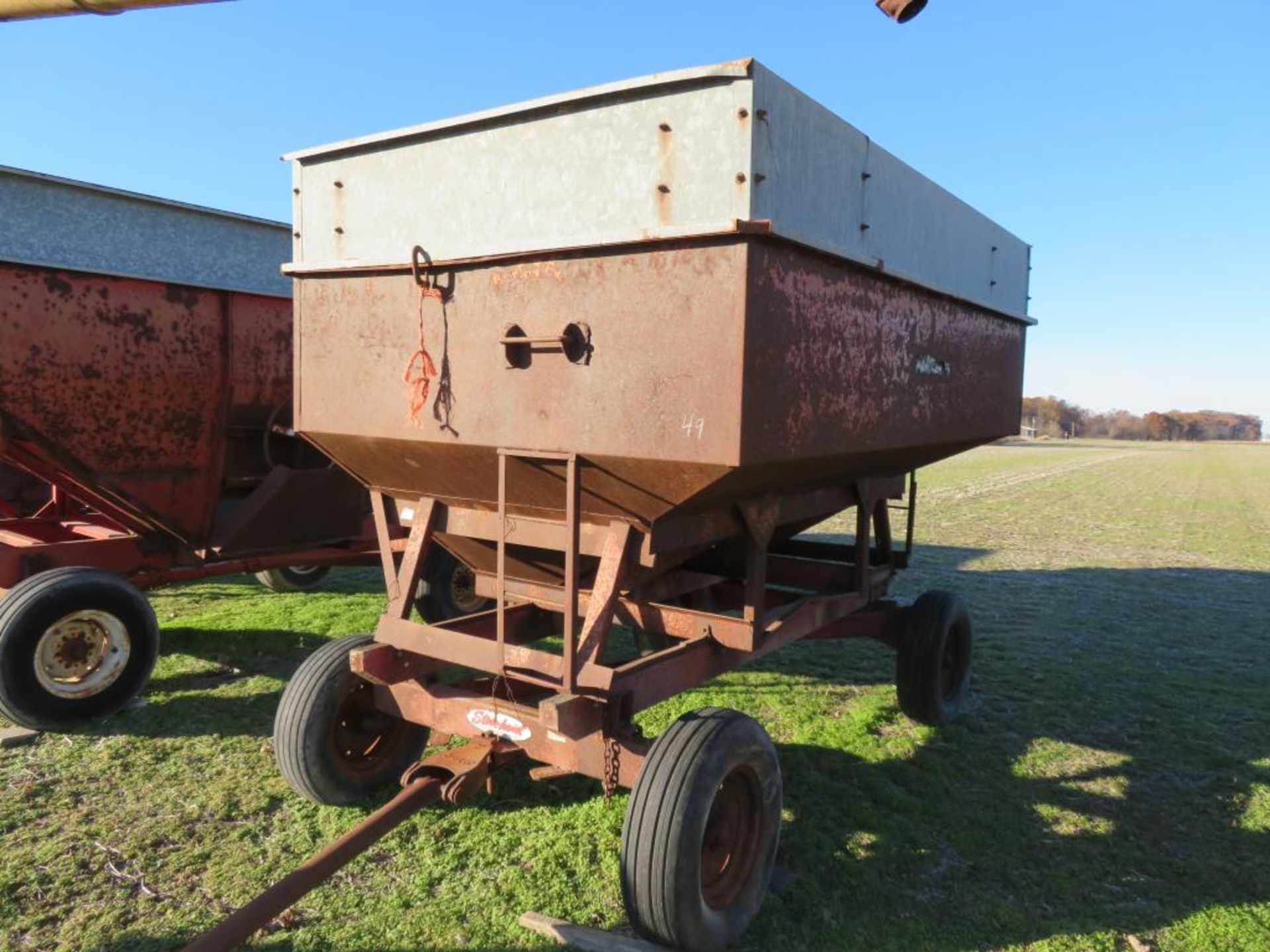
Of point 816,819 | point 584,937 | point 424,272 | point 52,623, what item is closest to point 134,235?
point 52,623

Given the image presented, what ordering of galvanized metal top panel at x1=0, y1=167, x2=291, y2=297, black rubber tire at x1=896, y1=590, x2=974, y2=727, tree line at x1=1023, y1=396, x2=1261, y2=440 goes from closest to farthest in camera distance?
1. black rubber tire at x1=896, y1=590, x2=974, y2=727
2. galvanized metal top panel at x1=0, y1=167, x2=291, y2=297
3. tree line at x1=1023, y1=396, x2=1261, y2=440

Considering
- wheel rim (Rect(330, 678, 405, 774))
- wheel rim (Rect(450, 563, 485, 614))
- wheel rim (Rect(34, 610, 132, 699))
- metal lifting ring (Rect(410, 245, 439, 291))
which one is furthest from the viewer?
wheel rim (Rect(450, 563, 485, 614))

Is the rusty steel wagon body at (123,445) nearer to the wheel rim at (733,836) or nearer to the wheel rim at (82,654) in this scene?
the wheel rim at (82,654)

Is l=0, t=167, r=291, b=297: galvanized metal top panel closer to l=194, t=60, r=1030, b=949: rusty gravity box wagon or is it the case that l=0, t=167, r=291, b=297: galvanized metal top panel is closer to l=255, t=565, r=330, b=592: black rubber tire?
l=255, t=565, r=330, b=592: black rubber tire

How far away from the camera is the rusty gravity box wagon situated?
2.59 m

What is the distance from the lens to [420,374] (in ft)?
10.5

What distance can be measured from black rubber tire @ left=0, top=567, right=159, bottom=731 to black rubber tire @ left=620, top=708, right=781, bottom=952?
321 cm

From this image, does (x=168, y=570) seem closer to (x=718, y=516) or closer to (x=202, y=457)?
(x=202, y=457)

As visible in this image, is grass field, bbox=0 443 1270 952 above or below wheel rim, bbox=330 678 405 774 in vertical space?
below

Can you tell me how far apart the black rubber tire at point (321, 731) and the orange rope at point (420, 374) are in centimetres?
108

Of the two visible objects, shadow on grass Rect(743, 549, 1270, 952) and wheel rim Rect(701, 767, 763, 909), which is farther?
shadow on grass Rect(743, 549, 1270, 952)

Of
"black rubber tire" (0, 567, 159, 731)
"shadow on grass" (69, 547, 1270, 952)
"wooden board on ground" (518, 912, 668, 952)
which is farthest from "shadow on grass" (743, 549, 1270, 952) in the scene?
"black rubber tire" (0, 567, 159, 731)

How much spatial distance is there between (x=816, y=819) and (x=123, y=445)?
422cm

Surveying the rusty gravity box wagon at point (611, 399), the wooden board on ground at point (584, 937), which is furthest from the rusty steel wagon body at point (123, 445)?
the wooden board on ground at point (584, 937)
